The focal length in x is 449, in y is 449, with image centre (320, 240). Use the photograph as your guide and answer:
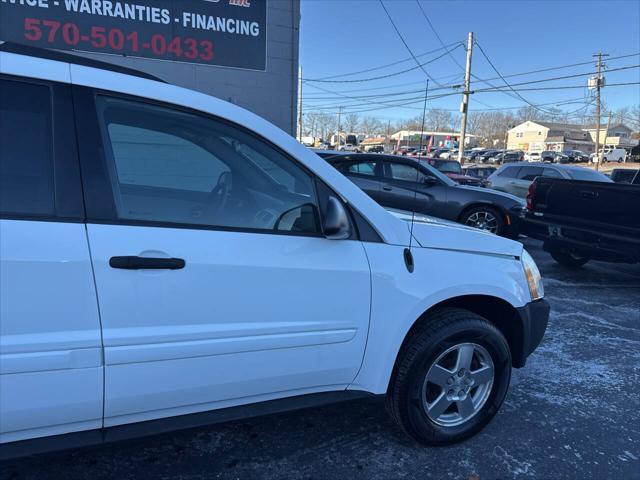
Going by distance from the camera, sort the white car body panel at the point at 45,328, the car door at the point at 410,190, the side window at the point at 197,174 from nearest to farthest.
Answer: the white car body panel at the point at 45,328
the side window at the point at 197,174
the car door at the point at 410,190

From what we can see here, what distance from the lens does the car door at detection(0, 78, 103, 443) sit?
1519mm

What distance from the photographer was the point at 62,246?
1552 mm

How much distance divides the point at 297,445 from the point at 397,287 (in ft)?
3.56

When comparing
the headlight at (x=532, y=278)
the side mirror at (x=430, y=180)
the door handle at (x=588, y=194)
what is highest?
the side mirror at (x=430, y=180)

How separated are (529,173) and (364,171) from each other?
6192 millimetres

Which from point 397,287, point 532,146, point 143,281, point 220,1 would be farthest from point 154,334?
point 532,146

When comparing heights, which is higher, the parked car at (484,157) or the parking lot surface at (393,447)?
the parked car at (484,157)

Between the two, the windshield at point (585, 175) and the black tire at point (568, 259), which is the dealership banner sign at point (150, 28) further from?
the windshield at point (585, 175)

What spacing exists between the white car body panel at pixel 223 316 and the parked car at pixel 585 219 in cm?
471

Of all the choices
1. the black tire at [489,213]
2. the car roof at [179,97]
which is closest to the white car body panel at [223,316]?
the car roof at [179,97]

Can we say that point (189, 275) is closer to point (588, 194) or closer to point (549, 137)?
point (588, 194)

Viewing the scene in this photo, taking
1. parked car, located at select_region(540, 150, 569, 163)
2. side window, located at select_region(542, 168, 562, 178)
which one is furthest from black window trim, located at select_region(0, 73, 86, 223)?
parked car, located at select_region(540, 150, 569, 163)

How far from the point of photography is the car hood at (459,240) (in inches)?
90.4

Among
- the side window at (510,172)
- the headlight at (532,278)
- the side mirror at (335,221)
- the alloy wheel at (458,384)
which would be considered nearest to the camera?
the side mirror at (335,221)
